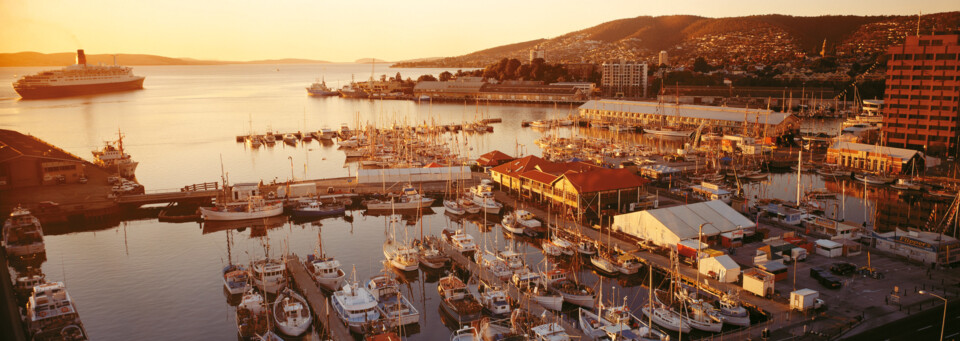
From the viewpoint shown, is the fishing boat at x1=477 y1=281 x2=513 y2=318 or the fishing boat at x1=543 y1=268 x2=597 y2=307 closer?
the fishing boat at x1=477 y1=281 x2=513 y2=318

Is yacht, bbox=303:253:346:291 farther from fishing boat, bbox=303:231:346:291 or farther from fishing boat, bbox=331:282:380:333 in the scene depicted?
fishing boat, bbox=331:282:380:333

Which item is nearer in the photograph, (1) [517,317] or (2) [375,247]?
(1) [517,317]

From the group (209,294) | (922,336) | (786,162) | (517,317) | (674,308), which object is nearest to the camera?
(922,336)

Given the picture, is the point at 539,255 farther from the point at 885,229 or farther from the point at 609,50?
the point at 609,50

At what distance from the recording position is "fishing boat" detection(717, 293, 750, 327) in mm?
13172

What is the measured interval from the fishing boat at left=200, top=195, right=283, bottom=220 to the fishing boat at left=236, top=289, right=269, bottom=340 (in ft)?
30.2

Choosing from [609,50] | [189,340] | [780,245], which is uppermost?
[609,50]

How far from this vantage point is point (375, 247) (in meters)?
20.4

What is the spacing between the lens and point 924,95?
3275 cm

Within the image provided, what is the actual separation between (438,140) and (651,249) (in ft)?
90.2

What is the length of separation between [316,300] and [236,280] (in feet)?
9.19

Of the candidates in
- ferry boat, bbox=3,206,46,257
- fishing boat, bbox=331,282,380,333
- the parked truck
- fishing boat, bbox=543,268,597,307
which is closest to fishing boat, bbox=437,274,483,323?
fishing boat, bbox=331,282,380,333

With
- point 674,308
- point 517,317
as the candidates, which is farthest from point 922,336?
point 517,317

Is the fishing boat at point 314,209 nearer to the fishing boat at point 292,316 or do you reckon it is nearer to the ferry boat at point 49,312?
the fishing boat at point 292,316
